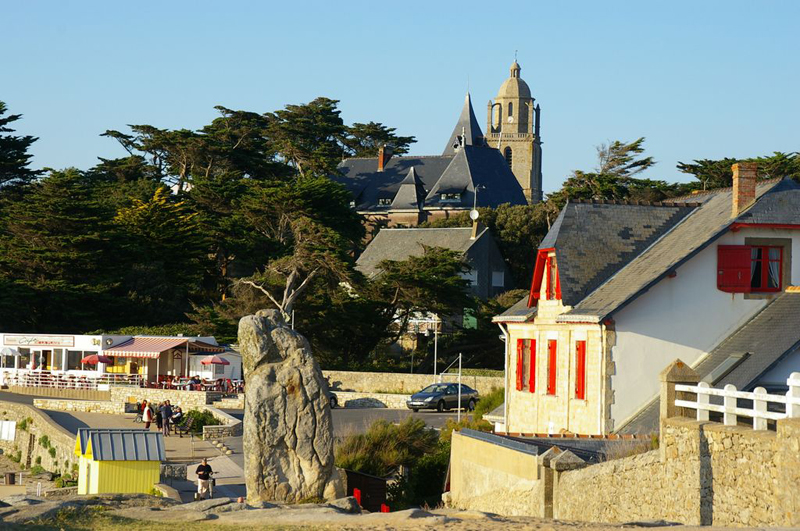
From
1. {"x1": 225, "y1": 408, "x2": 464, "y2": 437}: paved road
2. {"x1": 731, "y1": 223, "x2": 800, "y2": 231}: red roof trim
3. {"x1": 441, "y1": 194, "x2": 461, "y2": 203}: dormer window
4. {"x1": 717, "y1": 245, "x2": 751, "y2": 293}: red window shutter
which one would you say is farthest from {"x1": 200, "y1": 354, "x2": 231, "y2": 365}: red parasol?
{"x1": 441, "y1": 194, "x2": 461, "y2": 203}: dormer window

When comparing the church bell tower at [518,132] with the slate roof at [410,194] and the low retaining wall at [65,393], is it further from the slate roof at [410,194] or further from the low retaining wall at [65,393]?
the low retaining wall at [65,393]

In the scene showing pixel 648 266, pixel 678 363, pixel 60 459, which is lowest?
pixel 60 459

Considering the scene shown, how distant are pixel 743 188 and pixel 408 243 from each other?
52.9m

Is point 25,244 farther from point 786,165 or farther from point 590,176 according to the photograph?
point 786,165

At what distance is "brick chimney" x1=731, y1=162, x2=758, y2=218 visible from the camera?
2377 cm

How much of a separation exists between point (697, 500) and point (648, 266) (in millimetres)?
10387

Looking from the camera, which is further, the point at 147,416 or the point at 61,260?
the point at 61,260

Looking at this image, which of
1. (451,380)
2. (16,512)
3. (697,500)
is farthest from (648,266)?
(451,380)

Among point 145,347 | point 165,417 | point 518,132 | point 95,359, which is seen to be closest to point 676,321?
point 165,417

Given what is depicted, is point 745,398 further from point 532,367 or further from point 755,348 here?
point 532,367

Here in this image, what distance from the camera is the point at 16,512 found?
1215 cm

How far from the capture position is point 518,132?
141 m

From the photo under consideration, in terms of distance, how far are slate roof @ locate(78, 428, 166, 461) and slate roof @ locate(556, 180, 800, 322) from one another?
29.3ft

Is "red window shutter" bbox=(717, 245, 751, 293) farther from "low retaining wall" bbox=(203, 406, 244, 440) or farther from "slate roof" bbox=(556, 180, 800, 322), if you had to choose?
"low retaining wall" bbox=(203, 406, 244, 440)
